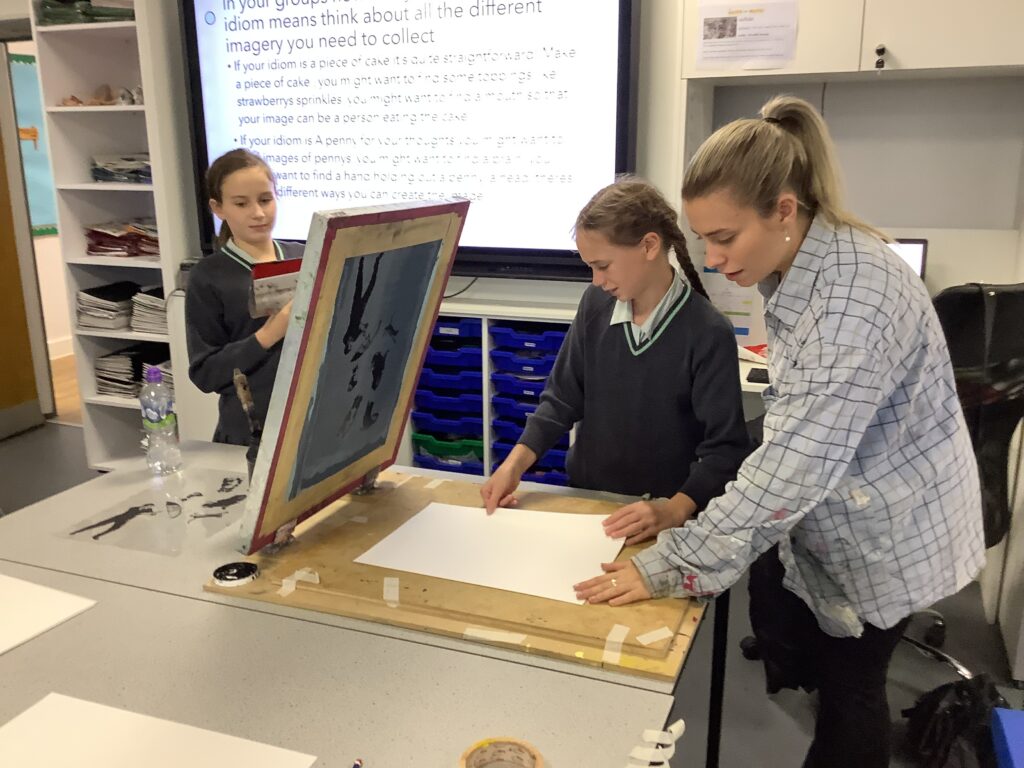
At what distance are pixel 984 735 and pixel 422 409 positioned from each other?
2.09m

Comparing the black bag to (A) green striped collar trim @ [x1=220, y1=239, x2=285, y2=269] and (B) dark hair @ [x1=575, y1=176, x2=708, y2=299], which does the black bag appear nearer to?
(B) dark hair @ [x1=575, y1=176, x2=708, y2=299]

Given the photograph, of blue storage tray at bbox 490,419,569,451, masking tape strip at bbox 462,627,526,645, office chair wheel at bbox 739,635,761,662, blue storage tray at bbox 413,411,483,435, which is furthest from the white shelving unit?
masking tape strip at bbox 462,627,526,645

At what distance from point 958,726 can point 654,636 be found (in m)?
1.15

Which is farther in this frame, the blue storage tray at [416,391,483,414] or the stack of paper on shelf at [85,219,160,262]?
the stack of paper on shelf at [85,219,160,262]

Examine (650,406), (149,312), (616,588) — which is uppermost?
(650,406)

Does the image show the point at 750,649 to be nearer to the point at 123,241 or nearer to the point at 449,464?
the point at 449,464

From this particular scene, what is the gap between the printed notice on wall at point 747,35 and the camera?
2363mm

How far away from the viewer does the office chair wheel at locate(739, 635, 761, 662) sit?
223 centimetres

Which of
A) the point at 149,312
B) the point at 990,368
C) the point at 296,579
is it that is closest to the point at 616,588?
the point at 296,579

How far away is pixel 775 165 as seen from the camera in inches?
43.7

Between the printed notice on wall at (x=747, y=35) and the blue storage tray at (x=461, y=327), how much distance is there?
115 centimetres

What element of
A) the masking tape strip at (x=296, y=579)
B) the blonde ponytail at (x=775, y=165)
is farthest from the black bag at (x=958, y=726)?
the masking tape strip at (x=296, y=579)

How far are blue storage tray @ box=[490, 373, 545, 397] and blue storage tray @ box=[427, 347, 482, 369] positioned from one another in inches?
3.7

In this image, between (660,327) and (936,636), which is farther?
(936,636)
